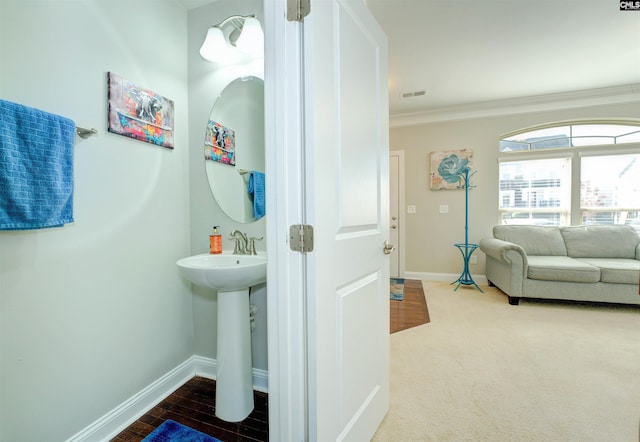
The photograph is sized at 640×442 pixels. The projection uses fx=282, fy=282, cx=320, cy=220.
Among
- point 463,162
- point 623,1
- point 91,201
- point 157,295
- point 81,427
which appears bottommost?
point 81,427

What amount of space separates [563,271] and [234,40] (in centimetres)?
382

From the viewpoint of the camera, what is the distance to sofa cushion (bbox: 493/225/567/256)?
12.0ft

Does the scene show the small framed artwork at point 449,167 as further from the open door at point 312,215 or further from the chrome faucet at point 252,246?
the open door at point 312,215

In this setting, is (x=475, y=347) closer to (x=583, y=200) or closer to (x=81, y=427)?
(x=81, y=427)

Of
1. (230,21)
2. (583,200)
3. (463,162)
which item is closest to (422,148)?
(463,162)

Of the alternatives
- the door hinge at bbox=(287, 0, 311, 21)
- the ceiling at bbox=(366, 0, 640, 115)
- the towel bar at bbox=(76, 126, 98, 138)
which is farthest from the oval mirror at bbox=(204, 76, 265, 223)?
the ceiling at bbox=(366, 0, 640, 115)

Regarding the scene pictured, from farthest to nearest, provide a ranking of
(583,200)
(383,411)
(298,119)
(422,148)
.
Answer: (422,148)
(583,200)
(383,411)
(298,119)

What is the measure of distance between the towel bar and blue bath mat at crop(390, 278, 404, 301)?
327cm

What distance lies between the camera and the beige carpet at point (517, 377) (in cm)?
141

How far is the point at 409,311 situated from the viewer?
3111mm

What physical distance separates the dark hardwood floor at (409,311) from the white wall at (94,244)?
6.23 feet

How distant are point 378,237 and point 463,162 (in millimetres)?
3561

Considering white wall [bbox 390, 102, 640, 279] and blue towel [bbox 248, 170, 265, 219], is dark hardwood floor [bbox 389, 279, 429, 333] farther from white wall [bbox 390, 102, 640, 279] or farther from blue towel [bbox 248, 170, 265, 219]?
blue towel [bbox 248, 170, 265, 219]

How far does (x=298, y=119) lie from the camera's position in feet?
3.03
